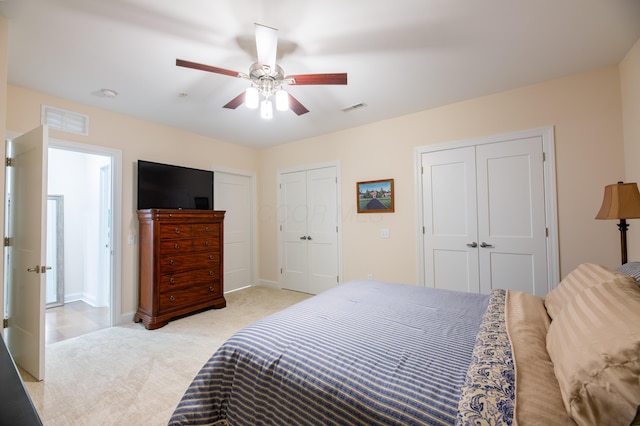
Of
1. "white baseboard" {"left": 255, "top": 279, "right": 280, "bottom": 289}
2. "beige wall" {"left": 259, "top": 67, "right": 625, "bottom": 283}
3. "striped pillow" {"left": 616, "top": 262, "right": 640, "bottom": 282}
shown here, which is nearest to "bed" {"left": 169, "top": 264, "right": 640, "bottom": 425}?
"striped pillow" {"left": 616, "top": 262, "right": 640, "bottom": 282}

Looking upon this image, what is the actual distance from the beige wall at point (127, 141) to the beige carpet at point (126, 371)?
724 millimetres

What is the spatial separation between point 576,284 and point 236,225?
4.41 meters

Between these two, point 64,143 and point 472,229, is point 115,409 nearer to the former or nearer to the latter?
point 64,143

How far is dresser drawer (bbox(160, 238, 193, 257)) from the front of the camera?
10.4 ft

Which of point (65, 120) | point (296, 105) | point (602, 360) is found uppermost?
point (65, 120)

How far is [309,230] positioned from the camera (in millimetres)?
4496

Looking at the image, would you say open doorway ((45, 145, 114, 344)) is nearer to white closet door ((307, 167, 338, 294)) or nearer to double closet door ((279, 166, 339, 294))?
double closet door ((279, 166, 339, 294))

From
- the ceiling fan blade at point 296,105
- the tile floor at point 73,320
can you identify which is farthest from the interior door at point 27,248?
the ceiling fan blade at point 296,105

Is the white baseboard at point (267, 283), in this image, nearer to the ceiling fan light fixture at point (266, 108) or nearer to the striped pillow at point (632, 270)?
the ceiling fan light fixture at point (266, 108)

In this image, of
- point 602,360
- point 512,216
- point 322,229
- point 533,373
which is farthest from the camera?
point 322,229

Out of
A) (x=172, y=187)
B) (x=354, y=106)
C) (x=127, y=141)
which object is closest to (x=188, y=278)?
(x=172, y=187)

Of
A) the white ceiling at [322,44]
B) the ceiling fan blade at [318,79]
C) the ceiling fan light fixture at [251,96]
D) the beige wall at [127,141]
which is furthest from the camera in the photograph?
the beige wall at [127,141]

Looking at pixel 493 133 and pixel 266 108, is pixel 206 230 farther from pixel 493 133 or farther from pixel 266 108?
pixel 493 133

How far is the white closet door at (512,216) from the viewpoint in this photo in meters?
2.76
